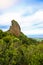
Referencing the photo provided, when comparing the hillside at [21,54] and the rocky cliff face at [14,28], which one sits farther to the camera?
the rocky cliff face at [14,28]

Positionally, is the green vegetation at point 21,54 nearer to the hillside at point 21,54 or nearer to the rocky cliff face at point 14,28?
the hillside at point 21,54

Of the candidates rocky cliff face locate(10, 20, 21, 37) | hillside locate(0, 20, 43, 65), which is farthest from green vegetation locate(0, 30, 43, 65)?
rocky cliff face locate(10, 20, 21, 37)

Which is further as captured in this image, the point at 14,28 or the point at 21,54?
the point at 14,28

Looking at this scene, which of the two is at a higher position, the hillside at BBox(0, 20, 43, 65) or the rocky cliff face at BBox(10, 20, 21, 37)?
the rocky cliff face at BBox(10, 20, 21, 37)

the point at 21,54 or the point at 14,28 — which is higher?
the point at 14,28

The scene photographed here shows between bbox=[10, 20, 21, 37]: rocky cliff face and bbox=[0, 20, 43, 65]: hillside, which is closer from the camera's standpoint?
bbox=[0, 20, 43, 65]: hillside

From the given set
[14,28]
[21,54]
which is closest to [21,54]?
[21,54]

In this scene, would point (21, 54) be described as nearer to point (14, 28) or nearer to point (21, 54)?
point (21, 54)

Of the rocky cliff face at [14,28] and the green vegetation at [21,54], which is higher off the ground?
the rocky cliff face at [14,28]

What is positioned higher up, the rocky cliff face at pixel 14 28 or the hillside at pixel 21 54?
the rocky cliff face at pixel 14 28

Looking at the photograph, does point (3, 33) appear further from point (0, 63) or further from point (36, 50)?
point (36, 50)

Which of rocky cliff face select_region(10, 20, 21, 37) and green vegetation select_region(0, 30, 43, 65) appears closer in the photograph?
green vegetation select_region(0, 30, 43, 65)

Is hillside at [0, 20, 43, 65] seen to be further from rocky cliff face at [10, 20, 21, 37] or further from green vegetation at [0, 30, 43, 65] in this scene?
rocky cliff face at [10, 20, 21, 37]

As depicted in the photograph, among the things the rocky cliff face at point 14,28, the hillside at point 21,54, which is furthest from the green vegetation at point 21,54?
the rocky cliff face at point 14,28
